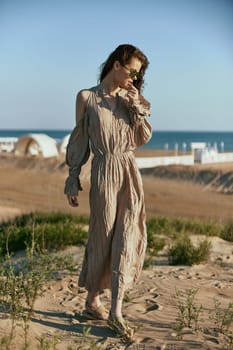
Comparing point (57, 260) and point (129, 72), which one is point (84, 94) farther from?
point (57, 260)

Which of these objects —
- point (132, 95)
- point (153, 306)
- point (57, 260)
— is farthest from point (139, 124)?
point (57, 260)

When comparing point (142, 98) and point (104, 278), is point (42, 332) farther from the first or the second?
point (142, 98)

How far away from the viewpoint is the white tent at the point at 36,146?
27.4 m

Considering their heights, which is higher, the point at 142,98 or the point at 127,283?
the point at 142,98

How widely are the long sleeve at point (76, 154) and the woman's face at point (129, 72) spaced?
0.41 metres

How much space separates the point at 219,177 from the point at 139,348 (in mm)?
16132

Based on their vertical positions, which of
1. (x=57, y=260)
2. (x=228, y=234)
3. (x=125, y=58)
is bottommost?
(x=228, y=234)

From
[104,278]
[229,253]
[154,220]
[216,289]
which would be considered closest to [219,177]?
[154,220]

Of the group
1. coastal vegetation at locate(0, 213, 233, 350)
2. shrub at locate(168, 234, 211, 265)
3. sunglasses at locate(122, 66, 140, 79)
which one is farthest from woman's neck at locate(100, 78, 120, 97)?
shrub at locate(168, 234, 211, 265)

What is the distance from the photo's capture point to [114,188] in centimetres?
377

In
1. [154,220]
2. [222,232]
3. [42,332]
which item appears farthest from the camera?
[154,220]

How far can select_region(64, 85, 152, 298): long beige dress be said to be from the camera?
12.3 ft

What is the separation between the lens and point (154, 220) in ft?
28.6

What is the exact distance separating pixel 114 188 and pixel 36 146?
83.9 feet
